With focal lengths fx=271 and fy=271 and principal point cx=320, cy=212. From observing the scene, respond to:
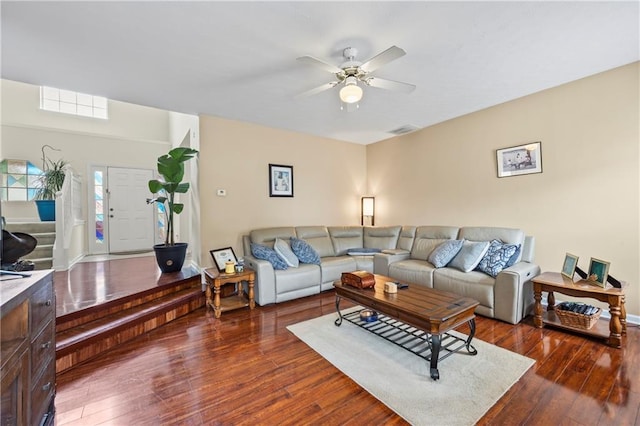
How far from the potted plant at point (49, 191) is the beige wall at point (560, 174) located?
6494 millimetres

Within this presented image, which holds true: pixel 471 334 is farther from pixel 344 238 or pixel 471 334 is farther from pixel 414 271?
pixel 344 238

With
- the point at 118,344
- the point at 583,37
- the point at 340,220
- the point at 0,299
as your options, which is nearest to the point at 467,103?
the point at 583,37

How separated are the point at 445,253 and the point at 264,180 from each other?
2948 millimetres

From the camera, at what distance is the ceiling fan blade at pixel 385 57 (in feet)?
6.18

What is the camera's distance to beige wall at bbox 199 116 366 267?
157 inches

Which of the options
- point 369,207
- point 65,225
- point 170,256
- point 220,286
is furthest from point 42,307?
point 369,207

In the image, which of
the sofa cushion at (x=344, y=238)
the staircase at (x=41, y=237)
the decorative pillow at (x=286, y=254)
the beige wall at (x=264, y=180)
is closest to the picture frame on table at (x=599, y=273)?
the sofa cushion at (x=344, y=238)

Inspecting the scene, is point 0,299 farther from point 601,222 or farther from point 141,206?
point 141,206

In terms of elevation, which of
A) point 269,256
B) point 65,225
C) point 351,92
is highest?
point 351,92

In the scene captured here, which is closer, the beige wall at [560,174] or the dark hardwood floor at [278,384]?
the dark hardwood floor at [278,384]

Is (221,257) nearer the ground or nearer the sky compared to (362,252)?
nearer the sky

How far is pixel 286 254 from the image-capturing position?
3.73 meters

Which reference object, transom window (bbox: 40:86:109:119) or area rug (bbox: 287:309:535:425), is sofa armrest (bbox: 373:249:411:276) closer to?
area rug (bbox: 287:309:535:425)

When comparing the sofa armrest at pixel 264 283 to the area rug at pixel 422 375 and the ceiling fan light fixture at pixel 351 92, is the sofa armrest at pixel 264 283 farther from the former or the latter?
the ceiling fan light fixture at pixel 351 92
